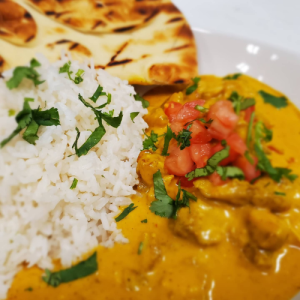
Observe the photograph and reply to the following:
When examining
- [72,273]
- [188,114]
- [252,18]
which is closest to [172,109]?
[188,114]

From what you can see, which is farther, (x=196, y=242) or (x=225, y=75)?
(x=225, y=75)

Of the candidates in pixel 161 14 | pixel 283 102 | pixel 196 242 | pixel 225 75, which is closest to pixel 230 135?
pixel 196 242

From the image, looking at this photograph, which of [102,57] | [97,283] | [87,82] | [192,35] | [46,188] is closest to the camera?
[97,283]

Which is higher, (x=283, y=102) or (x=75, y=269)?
(x=283, y=102)

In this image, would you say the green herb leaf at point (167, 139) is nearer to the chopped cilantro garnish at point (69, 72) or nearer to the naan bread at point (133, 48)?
the naan bread at point (133, 48)

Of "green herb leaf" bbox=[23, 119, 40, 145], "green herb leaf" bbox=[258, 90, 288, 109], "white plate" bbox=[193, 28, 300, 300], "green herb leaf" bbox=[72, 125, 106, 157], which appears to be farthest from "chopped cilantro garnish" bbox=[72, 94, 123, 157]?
"green herb leaf" bbox=[258, 90, 288, 109]

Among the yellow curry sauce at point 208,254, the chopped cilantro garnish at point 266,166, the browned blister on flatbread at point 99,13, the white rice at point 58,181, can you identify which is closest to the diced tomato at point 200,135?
the yellow curry sauce at point 208,254

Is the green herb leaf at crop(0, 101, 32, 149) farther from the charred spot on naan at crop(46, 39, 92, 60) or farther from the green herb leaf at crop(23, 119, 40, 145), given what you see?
the charred spot on naan at crop(46, 39, 92, 60)

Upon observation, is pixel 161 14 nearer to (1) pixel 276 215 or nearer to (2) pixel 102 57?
(2) pixel 102 57
